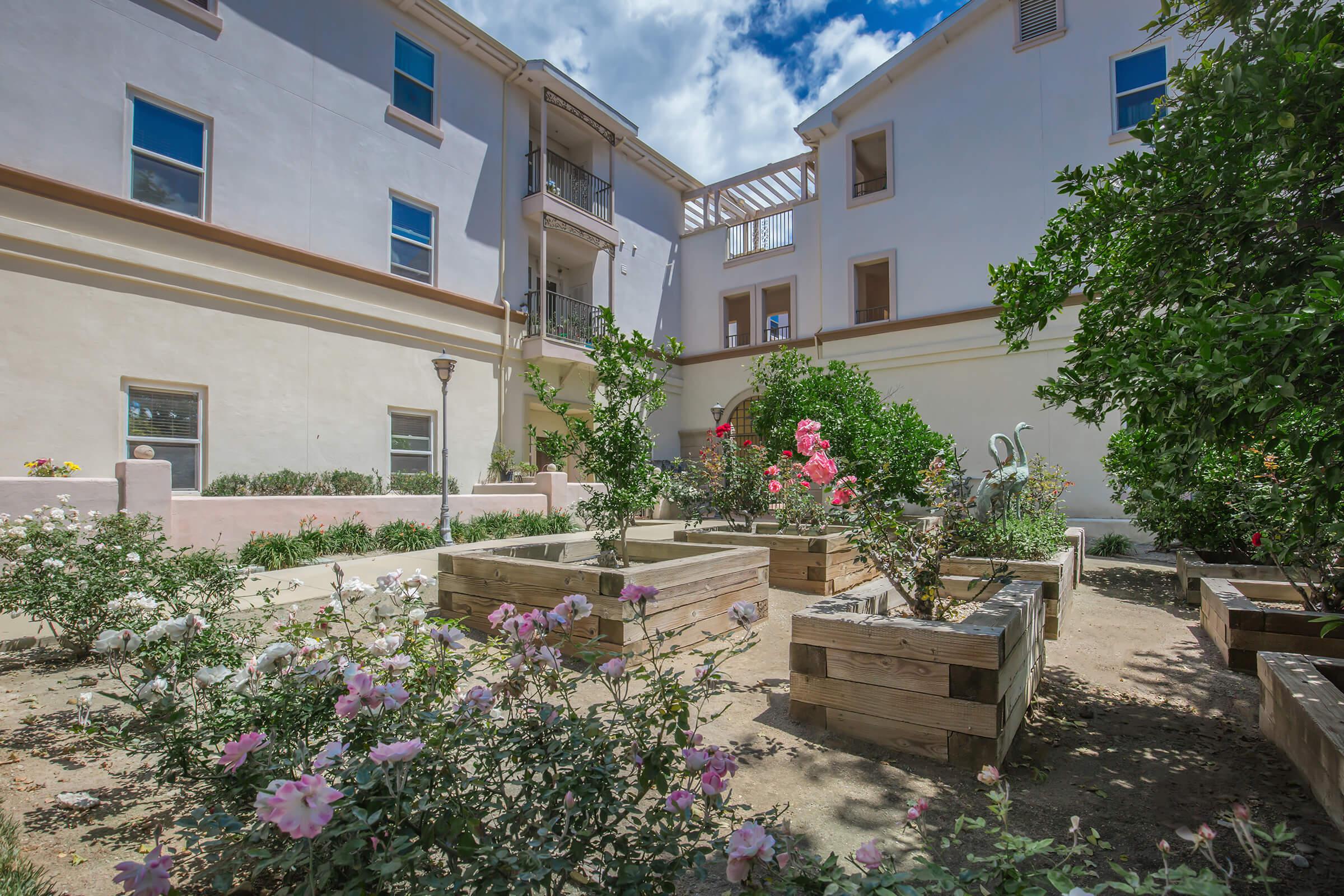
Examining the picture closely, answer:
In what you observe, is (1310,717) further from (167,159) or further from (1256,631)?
(167,159)

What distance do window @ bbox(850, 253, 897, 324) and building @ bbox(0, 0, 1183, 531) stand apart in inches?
3.6

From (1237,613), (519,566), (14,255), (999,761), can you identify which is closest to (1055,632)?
(1237,613)

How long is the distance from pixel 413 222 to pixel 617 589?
1108 cm

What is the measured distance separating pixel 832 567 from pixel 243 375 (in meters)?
9.30

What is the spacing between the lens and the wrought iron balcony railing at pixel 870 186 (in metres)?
16.5

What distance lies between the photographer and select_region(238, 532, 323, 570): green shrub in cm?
818

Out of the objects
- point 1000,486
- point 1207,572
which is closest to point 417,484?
point 1000,486

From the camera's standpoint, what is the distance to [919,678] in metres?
3.08

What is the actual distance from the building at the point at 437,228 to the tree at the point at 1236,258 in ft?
14.8

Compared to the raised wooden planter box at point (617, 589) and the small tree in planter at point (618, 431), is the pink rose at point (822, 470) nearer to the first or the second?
the raised wooden planter box at point (617, 589)

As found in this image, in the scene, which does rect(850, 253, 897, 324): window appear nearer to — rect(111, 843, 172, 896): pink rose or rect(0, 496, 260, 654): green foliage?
rect(0, 496, 260, 654): green foliage

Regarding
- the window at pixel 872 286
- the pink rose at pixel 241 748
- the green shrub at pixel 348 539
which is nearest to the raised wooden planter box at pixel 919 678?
the pink rose at pixel 241 748

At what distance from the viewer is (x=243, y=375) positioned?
9.88 m

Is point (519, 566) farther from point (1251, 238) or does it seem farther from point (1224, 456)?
point (1224, 456)
